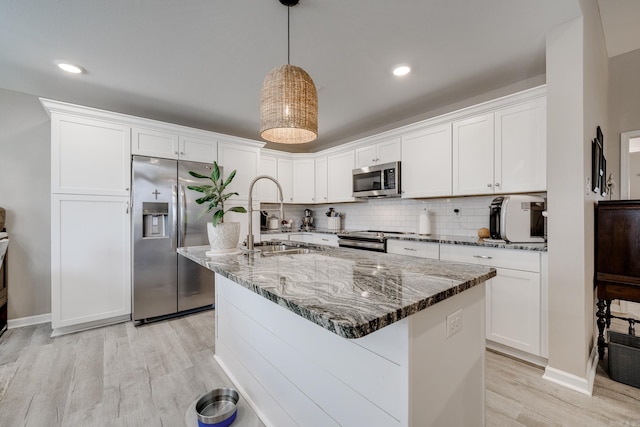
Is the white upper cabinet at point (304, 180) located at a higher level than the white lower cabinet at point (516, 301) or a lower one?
higher

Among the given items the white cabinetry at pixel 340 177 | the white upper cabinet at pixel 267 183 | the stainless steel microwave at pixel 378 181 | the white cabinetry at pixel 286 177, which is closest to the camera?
the stainless steel microwave at pixel 378 181

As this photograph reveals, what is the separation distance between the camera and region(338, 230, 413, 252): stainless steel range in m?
3.21

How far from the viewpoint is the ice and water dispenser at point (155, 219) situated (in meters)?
3.05

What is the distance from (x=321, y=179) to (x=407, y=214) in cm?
153

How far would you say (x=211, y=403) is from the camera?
170cm

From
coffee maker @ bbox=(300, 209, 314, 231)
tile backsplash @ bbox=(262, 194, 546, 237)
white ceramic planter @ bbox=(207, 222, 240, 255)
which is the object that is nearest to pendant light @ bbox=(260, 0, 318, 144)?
white ceramic planter @ bbox=(207, 222, 240, 255)

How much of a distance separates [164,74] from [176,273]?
2088 millimetres

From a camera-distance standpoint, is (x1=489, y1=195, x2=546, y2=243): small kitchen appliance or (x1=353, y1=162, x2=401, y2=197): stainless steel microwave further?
(x1=353, y1=162, x2=401, y2=197): stainless steel microwave

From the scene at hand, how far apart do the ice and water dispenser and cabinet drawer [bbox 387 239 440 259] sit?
2569 millimetres

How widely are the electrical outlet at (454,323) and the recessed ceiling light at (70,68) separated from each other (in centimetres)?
334

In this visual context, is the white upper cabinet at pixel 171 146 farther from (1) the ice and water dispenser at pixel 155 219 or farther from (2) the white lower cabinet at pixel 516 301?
(2) the white lower cabinet at pixel 516 301

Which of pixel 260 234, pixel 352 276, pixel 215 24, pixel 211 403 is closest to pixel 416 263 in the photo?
pixel 352 276

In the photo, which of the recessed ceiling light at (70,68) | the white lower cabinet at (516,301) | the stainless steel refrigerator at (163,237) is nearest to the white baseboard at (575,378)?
the white lower cabinet at (516,301)

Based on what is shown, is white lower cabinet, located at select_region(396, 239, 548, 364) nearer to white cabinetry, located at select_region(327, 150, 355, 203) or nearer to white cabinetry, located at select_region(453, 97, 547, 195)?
white cabinetry, located at select_region(453, 97, 547, 195)
